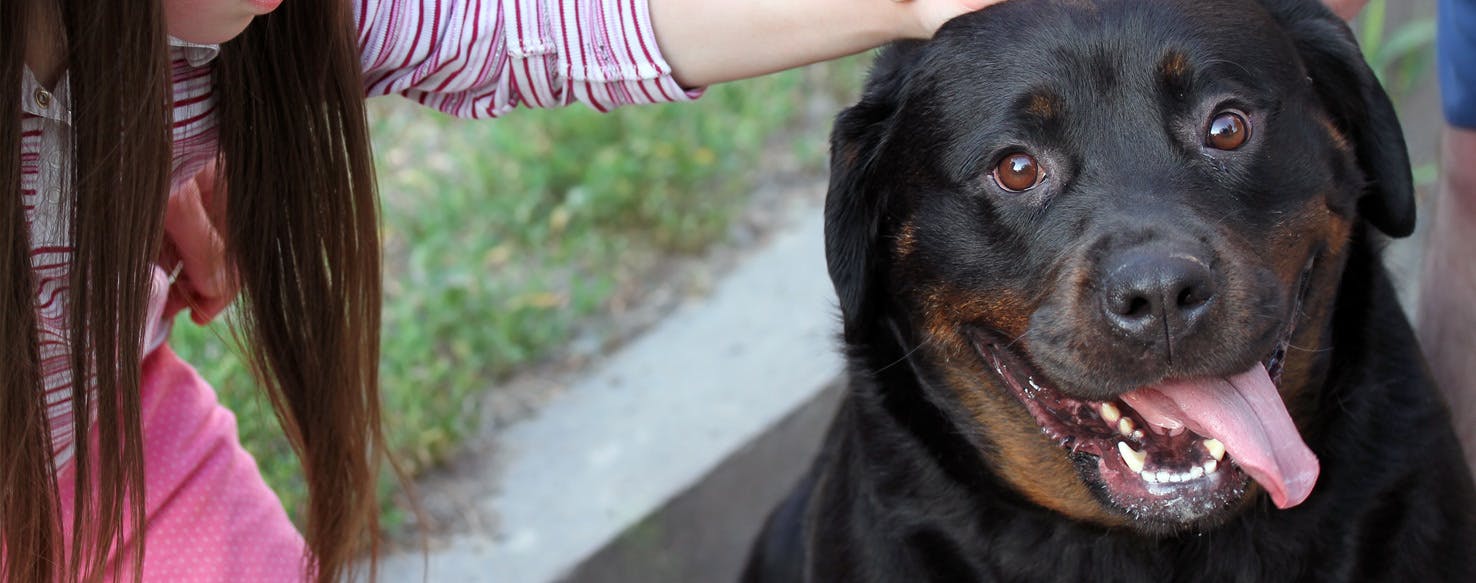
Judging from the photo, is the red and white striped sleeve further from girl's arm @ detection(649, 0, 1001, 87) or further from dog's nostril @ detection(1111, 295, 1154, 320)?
dog's nostril @ detection(1111, 295, 1154, 320)

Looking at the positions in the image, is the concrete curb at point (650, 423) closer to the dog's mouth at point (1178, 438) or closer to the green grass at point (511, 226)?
the green grass at point (511, 226)

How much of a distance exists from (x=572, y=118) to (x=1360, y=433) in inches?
120

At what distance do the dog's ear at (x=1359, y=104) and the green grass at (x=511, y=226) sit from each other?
2.11 metres

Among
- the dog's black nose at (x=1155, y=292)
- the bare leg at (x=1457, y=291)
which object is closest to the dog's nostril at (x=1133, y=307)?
the dog's black nose at (x=1155, y=292)

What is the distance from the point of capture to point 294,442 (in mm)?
2643

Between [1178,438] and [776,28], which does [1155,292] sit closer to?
[1178,438]

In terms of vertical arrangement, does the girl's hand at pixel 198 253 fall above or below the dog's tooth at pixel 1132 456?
above

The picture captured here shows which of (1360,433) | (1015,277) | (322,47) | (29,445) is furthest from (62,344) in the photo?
(1360,433)

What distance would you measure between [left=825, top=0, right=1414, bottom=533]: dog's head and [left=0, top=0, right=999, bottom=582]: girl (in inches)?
7.0

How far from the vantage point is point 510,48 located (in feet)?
7.82

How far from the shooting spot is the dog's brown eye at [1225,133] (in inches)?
87.7

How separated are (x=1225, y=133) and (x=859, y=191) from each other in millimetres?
582

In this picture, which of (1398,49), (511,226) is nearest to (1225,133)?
(511,226)

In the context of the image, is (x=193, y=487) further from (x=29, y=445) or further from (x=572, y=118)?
(x=572, y=118)
